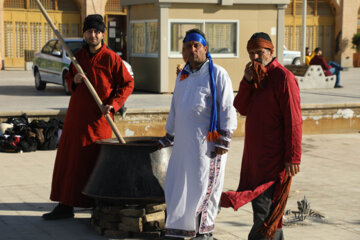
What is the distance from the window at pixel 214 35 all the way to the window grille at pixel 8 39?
573 inches

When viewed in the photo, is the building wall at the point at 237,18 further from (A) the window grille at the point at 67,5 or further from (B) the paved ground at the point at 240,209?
(A) the window grille at the point at 67,5

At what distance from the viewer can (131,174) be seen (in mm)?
5730

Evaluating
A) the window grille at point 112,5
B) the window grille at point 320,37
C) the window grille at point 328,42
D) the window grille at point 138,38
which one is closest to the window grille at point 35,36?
the window grille at point 112,5

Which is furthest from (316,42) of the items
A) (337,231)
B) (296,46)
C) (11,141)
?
(337,231)

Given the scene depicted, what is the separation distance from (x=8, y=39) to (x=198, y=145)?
26432 mm

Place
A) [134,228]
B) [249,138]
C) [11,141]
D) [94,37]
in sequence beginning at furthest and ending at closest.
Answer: [11,141] → [94,37] → [134,228] → [249,138]

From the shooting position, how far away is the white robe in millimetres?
5195

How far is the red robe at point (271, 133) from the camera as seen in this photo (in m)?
4.89

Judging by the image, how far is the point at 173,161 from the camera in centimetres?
532

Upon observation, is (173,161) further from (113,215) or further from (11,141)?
(11,141)

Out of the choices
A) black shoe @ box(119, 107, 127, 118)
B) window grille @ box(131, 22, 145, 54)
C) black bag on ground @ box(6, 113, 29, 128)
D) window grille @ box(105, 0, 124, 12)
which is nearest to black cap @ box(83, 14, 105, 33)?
black shoe @ box(119, 107, 127, 118)

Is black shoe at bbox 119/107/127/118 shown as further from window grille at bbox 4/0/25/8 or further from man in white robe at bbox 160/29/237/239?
window grille at bbox 4/0/25/8

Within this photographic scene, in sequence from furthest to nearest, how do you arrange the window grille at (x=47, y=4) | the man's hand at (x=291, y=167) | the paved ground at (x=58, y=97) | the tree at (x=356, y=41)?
the tree at (x=356, y=41), the window grille at (x=47, y=4), the paved ground at (x=58, y=97), the man's hand at (x=291, y=167)

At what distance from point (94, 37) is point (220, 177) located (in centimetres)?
181
